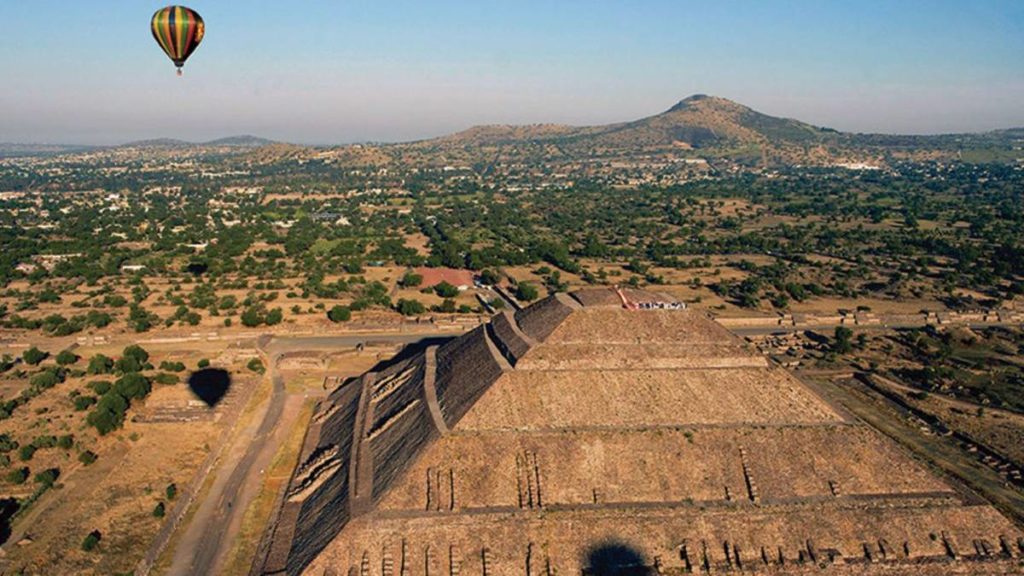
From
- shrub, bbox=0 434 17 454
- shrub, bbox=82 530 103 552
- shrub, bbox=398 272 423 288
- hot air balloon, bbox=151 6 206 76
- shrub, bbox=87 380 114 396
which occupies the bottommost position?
shrub, bbox=82 530 103 552

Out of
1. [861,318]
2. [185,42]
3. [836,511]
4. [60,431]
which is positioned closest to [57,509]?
[60,431]

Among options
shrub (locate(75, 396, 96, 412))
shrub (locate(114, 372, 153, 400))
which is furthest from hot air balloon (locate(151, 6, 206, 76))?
shrub (locate(75, 396, 96, 412))

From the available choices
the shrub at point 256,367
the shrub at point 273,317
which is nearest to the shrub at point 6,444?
the shrub at point 256,367

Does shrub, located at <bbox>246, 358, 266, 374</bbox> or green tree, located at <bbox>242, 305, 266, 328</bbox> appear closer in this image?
shrub, located at <bbox>246, 358, 266, 374</bbox>

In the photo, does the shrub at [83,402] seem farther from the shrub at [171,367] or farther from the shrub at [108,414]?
the shrub at [171,367]

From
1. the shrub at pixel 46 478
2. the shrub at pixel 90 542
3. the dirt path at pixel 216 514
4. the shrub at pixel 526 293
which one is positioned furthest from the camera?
the shrub at pixel 526 293

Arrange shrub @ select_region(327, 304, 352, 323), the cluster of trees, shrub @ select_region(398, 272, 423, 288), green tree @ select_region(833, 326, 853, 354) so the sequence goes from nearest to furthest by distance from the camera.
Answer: the cluster of trees < green tree @ select_region(833, 326, 853, 354) < shrub @ select_region(327, 304, 352, 323) < shrub @ select_region(398, 272, 423, 288)

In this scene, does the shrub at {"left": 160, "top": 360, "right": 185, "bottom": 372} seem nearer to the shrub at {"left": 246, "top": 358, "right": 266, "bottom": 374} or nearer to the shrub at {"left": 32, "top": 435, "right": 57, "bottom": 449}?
the shrub at {"left": 246, "top": 358, "right": 266, "bottom": 374}

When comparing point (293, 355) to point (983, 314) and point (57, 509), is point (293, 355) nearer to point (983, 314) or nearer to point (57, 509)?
point (57, 509)
